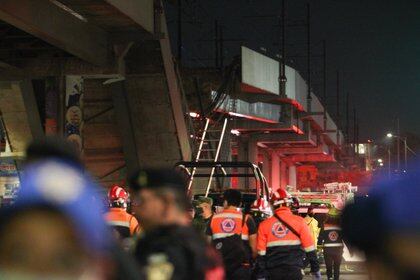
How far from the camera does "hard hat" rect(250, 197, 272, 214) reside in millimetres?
13894

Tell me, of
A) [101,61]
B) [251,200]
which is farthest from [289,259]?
[101,61]

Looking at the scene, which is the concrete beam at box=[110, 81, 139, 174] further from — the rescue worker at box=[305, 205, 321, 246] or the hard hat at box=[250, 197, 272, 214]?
the hard hat at box=[250, 197, 272, 214]

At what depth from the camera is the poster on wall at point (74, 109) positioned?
23719 mm

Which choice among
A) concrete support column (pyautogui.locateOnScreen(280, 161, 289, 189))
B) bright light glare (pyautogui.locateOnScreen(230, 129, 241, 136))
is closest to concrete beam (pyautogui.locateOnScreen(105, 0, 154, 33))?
bright light glare (pyautogui.locateOnScreen(230, 129, 241, 136))

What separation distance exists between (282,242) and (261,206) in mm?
3234

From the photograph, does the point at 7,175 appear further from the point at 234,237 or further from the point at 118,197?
the point at 234,237

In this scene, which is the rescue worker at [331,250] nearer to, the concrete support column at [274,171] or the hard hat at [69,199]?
the hard hat at [69,199]

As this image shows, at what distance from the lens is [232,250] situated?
10922 millimetres

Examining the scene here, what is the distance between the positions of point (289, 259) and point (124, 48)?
43.2ft

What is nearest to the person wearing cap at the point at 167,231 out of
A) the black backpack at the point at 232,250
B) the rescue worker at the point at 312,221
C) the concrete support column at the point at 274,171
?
the black backpack at the point at 232,250

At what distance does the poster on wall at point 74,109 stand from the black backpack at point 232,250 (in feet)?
43.5

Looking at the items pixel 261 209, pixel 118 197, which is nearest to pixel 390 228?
pixel 118 197

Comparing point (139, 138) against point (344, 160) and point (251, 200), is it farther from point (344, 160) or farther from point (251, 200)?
point (344, 160)

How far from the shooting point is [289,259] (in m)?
10.8
